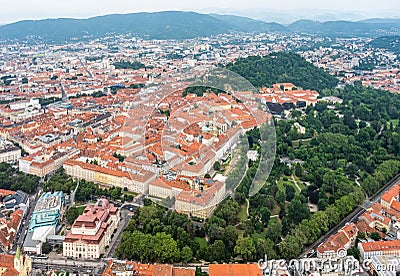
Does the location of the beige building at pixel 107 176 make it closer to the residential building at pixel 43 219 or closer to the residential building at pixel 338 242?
the residential building at pixel 43 219

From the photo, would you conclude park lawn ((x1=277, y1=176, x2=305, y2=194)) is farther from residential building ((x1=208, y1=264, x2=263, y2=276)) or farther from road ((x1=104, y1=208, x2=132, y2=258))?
residential building ((x1=208, y1=264, x2=263, y2=276))

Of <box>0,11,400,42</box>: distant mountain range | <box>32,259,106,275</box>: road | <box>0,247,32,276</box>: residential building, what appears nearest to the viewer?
<box>0,247,32,276</box>: residential building

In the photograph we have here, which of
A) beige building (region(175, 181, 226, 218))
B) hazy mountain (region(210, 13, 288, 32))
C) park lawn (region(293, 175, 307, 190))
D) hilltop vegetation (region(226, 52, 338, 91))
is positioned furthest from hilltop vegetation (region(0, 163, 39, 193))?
hazy mountain (region(210, 13, 288, 32))

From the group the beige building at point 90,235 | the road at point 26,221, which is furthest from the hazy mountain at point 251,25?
the beige building at point 90,235

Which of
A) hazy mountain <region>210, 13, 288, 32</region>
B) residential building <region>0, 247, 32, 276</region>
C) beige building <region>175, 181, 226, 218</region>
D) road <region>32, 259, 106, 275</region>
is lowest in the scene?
hazy mountain <region>210, 13, 288, 32</region>

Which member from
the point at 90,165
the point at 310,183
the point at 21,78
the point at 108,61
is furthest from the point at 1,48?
the point at 310,183

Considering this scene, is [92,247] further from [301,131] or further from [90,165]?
[301,131]
